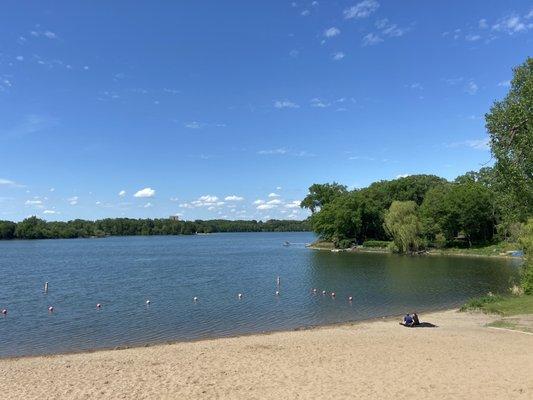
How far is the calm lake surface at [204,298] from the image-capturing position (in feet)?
85.8

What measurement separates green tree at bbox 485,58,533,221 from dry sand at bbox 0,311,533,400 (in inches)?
388

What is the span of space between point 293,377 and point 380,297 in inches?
939

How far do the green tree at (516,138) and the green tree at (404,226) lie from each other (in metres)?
52.6

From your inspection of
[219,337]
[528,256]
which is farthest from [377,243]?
[219,337]

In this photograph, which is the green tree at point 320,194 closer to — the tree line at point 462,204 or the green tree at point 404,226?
the tree line at point 462,204

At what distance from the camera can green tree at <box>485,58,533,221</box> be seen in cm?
2572

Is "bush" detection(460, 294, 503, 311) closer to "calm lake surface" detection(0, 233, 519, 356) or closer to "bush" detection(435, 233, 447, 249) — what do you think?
"calm lake surface" detection(0, 233, 519, 356)

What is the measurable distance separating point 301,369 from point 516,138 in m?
19.8

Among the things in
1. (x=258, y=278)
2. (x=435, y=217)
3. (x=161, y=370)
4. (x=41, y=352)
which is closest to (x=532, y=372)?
(x=161, y=370)

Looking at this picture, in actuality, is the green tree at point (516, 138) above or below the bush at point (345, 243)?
above

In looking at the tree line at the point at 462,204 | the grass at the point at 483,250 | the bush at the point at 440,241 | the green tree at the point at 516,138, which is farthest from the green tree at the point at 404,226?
the green tree at the point at 516,138

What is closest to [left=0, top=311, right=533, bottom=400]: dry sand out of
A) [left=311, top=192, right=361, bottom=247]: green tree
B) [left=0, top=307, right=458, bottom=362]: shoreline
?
[left=0, top=307, right=458, bottom=362]: shoreline

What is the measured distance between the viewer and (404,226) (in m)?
81.2

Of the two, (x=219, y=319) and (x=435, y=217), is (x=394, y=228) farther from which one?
(x=219, y=319)
